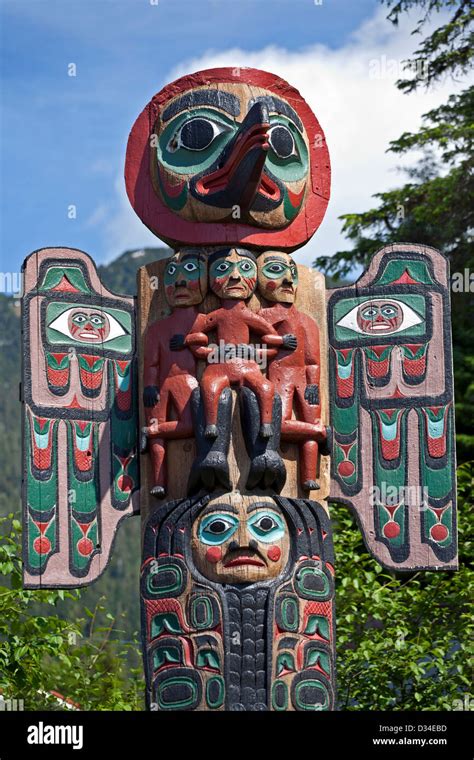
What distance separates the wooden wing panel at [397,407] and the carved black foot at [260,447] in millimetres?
642

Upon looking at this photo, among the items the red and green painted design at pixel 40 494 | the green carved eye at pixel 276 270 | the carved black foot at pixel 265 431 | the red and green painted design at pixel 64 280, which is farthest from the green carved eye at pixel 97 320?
the carved black foot at pixel 265 431

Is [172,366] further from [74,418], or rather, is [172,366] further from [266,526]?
[266,526]

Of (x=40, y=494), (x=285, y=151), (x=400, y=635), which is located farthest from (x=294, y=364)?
(x=400, y=635)

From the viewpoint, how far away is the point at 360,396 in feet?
30.7

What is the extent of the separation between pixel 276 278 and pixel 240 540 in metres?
1.74

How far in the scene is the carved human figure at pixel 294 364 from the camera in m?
A: 8.89

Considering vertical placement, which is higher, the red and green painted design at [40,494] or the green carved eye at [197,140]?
the green carved eye at [197,140]

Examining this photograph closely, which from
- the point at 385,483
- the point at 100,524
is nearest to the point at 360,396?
the point at 385,483

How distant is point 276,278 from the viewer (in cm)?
910

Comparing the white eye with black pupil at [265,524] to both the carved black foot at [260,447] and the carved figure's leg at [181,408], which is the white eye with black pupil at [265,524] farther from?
the carved figure's leg at [181,408]

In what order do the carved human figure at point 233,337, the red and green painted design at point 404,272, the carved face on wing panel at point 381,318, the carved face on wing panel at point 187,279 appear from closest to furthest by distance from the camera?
the carved human figure at point 233,337, the carved face on wing panel at point 187,279, the carved face on wing panel at point 381,318, the red and green painted design at point 404,272
